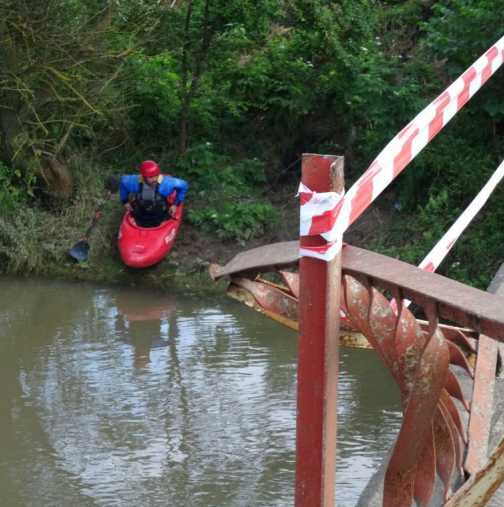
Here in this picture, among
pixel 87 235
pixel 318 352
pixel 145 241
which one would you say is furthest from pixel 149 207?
pixel 318 352

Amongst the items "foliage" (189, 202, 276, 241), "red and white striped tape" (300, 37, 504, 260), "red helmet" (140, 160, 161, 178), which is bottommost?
"foliage" (189, 202, 276, 241)

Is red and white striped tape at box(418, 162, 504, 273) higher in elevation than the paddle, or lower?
higher

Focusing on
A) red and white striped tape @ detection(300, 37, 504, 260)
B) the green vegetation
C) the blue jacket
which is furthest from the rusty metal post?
the blue jacket

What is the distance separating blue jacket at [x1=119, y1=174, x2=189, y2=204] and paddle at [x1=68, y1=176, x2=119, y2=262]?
47cm

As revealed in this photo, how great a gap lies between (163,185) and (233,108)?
1.51m

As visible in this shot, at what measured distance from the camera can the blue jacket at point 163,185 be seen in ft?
33.3

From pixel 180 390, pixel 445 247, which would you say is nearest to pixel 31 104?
pixel 180 390

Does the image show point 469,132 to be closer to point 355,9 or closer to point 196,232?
point 355,9

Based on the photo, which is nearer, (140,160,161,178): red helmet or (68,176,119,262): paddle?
(140,160,161,178): red helmet

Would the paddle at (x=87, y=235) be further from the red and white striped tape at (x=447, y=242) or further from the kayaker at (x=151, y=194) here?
the red and white striped tape at (x=447, y=242)

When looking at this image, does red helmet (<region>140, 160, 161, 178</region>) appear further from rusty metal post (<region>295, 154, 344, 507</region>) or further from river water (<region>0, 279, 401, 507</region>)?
rusty metal post (<region>295, 154, 344, 507</region>)

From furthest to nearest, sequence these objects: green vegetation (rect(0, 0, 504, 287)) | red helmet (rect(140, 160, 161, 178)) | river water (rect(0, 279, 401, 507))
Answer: red helmet (rect(140, 160, 161, 178)) → green vegetation (rect(0, 0, 504, 287)) → river water (rect(0, 279, 401, 507))

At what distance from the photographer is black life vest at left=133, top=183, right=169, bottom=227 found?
1016 centimetres

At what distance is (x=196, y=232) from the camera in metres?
10.7
